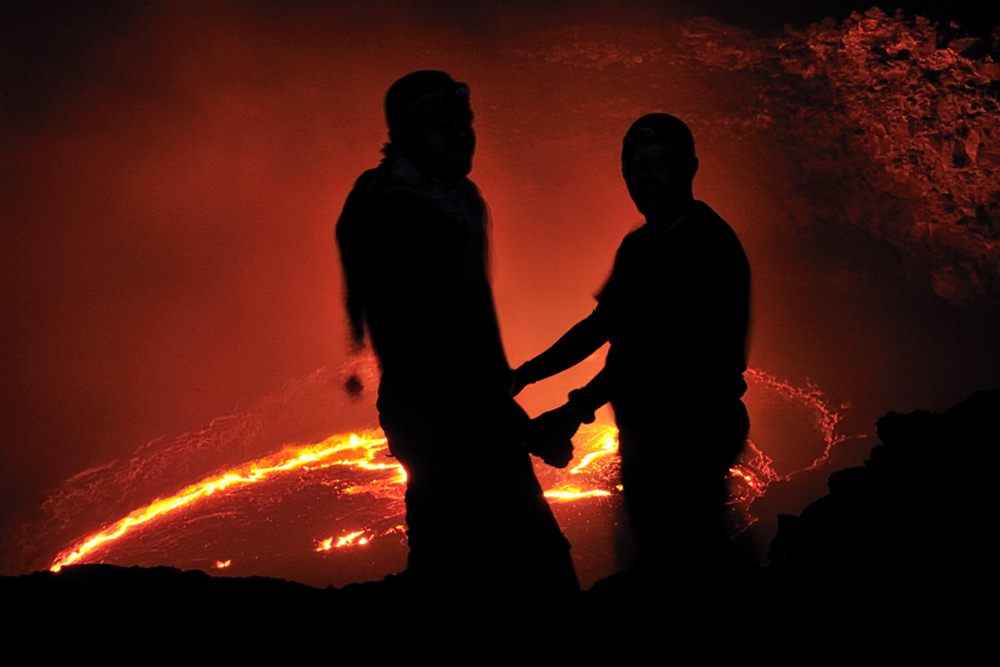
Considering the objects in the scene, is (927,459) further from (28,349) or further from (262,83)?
(28,349)

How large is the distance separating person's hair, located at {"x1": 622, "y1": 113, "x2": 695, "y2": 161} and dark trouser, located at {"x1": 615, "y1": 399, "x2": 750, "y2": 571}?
1.01 meters

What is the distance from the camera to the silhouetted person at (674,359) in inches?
105

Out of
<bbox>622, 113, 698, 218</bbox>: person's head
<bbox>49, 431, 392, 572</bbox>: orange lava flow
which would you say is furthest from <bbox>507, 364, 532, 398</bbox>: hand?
<bbox>49, 431, 392, 572</bbox>: orange lava flow

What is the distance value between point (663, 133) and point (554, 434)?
1276mm

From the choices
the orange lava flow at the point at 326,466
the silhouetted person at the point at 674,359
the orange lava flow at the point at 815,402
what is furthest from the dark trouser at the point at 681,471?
the orange lava flow at the point at 815,402

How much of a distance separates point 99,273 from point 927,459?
8240 mm

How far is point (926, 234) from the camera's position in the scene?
7188 mm

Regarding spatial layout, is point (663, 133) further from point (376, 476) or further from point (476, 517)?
point (376, 476)

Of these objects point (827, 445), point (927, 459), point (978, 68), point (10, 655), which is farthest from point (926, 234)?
point (10, 655)

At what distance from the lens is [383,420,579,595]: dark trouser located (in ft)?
8.31

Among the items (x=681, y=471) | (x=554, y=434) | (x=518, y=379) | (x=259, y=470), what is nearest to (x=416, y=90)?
(x=518, y=379)

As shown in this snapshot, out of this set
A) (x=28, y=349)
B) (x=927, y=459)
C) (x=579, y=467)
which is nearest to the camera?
(x=927, y=459)

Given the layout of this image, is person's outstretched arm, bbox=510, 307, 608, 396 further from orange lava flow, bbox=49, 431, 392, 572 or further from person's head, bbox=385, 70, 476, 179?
orange lava flow, bbox=49, 431, 392, 572

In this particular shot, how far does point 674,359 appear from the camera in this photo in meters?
2.73
